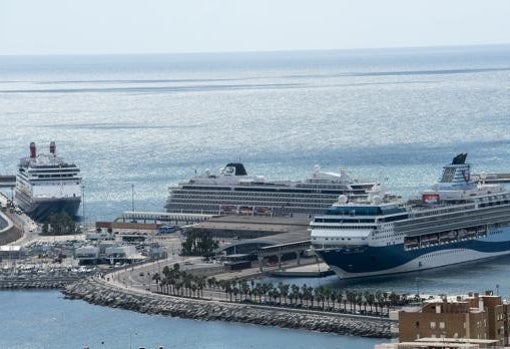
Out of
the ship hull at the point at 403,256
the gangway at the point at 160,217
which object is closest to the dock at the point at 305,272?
the ship hull at the point at 403,256

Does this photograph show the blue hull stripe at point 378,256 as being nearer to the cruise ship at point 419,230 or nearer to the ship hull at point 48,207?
the cruise ship at point 419,230

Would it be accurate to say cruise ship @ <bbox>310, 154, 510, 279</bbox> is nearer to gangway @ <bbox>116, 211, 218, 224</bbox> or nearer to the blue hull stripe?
the blue hull stripe

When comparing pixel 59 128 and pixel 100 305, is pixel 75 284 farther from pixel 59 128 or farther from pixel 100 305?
pixel 59 128

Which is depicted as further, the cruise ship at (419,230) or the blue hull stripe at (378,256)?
the cruise ship at (419,230)

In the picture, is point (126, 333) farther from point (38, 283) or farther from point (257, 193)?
point (257, 193)

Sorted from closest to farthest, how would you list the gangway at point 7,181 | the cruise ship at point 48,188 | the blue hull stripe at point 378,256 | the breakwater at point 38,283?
the breakwater at point 38,283 < the blue hull stripe at point 378,256 < the cruise ship at point 48,188 < the gangway at point 7,181

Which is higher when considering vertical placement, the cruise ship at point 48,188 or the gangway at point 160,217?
the cruise ship at point 48,188

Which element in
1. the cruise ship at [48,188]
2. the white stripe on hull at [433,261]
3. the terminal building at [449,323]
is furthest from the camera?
the cruise ship at [48,188]

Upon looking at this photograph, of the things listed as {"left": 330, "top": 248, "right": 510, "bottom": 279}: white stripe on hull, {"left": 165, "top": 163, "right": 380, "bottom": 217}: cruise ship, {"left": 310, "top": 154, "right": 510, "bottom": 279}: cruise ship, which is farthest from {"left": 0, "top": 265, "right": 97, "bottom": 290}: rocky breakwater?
{"left": 165, "top": 163, "right": 380, "bottom": 217}: cruise ship
